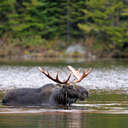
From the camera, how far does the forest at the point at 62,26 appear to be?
65375 millimetres

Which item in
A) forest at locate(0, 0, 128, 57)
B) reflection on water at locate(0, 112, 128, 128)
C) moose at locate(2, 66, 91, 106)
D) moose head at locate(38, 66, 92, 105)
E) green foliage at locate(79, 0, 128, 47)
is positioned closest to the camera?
reflection on water at locate(0, 112, 128, 128)

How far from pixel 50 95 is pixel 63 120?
4293mm

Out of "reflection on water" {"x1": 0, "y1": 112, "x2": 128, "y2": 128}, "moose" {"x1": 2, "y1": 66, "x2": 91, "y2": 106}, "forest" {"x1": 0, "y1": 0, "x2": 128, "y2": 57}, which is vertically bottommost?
"reflection on water" {"x1": 0, "y1": 112, "x2": 128, "y2": 128}

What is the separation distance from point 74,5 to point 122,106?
166 ft

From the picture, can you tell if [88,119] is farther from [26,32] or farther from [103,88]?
[26,32]

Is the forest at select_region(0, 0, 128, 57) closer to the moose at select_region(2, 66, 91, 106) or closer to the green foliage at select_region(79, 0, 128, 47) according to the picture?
the green foliage at select_region(79, 0, 128, 47)

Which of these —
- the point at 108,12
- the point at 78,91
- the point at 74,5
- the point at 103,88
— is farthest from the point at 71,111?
the point at 74,5

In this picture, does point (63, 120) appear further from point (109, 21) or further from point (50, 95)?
point (109, 21)

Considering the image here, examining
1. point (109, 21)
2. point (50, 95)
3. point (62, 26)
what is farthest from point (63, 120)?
point (62, 26)

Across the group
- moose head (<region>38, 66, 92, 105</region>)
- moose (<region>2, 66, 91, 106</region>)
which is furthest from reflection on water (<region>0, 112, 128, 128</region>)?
moose (<region>2, 66, 91, 106</region>)

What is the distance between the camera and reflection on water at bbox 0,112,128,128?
14.0 metres

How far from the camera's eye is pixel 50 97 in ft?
64.1

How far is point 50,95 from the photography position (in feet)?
64.0

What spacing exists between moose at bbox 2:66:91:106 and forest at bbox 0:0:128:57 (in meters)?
44.1
